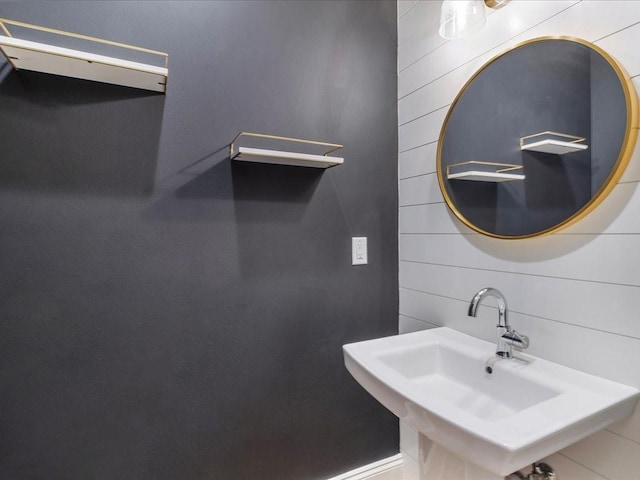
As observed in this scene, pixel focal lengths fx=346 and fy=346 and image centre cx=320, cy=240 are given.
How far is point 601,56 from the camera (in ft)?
3.12

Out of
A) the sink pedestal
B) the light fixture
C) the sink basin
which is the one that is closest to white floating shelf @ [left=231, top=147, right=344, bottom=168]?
the light fixture

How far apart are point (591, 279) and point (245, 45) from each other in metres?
1.43

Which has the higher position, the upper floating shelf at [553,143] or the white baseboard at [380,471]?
the upper floating shelf at [553,143]

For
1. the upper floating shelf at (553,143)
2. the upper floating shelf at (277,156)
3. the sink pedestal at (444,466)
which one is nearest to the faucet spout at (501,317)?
the sink pedestal at (444,466)

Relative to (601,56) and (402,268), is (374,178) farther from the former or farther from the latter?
(601,56)

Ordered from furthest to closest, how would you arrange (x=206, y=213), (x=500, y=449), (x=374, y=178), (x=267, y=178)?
(x=374, y=178) → (x=267, y=178) → (x=206, y=213) → (x=500, y=449)

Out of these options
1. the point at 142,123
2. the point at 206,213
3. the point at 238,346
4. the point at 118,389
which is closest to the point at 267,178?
the point at 206,213

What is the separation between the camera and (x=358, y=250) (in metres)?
1.60

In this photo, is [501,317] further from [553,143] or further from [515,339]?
[553,143]

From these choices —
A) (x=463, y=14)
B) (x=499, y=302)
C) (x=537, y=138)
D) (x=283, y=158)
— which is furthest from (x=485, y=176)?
(x=283, y=158)

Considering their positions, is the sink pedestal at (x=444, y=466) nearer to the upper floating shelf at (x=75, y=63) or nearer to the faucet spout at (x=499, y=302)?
the faucet spout at (x=499, y=302)

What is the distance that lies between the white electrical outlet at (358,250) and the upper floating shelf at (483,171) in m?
0.47

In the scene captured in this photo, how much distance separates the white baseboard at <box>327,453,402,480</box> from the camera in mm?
1572

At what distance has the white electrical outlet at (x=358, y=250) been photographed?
1.58 metres
